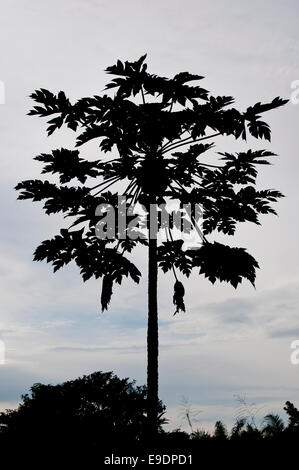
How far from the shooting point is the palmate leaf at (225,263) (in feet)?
27.1

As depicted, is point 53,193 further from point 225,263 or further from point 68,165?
point 225,263

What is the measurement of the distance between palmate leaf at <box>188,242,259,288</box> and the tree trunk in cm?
92

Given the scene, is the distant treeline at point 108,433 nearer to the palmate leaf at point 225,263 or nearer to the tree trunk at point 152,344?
the tree trunk at point 152,344

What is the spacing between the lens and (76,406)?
12594 mm

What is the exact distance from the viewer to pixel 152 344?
28.8 feet

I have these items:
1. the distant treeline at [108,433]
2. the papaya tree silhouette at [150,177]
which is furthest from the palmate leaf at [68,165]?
the distant treeline at [108,433]

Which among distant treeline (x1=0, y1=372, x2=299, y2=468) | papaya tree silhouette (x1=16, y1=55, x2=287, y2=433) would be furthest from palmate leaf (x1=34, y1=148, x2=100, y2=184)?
distant treeline (x1=0, y1=372, x2=299, y2=468)

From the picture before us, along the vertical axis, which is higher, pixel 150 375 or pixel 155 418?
pixel 150 375

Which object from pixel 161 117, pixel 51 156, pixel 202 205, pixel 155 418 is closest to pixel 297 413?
pixel 155 418

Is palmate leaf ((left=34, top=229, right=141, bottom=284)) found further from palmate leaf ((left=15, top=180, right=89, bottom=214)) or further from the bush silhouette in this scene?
the bush silhouette

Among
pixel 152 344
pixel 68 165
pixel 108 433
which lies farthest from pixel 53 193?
pixel 108 433

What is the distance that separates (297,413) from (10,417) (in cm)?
722
